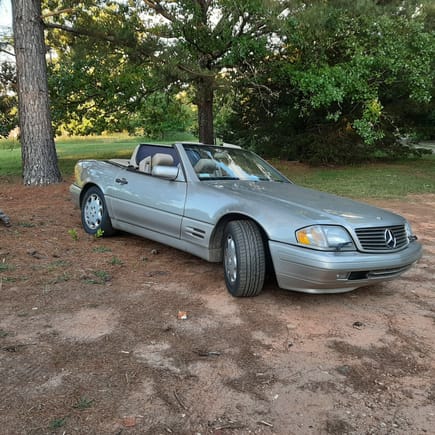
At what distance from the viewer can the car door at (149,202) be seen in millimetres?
4688

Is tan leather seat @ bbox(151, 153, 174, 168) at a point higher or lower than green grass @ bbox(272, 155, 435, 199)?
higher

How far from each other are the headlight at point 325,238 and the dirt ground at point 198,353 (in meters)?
0.61

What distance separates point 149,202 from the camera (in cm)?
500

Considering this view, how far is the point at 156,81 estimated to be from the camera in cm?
1292

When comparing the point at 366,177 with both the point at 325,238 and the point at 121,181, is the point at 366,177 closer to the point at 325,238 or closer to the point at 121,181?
the point at 121,181

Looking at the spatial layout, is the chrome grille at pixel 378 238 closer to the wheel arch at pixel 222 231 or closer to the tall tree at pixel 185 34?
the wheel arch at pixel 222 231

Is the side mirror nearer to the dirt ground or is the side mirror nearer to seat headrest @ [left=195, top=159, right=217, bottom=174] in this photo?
seat headrest @ [left=195, top=159, right=217, bottom=174]

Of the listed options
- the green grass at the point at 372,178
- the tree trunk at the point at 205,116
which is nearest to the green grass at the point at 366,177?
the green grass at the point at 372,178

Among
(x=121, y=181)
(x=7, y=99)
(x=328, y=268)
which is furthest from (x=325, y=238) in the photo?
(x=7, y=99)

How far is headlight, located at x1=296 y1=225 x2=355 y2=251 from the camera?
3613 millimetres

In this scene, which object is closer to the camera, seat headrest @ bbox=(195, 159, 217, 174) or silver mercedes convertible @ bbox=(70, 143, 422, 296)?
silver mercedes convertible @ bbox=(70, 143, 422, 296)

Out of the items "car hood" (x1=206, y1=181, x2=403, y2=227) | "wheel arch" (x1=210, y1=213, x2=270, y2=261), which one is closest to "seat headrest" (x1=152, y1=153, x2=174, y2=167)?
"car hood" (x1=206, y1=181, x2=403, y2=227)

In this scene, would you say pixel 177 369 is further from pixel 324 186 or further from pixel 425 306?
pixel 324 186

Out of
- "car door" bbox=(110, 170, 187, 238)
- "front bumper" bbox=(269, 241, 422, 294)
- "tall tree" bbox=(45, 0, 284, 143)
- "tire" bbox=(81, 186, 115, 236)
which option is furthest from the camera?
"tall tree" bbox=(45, 0, 284, 143)
